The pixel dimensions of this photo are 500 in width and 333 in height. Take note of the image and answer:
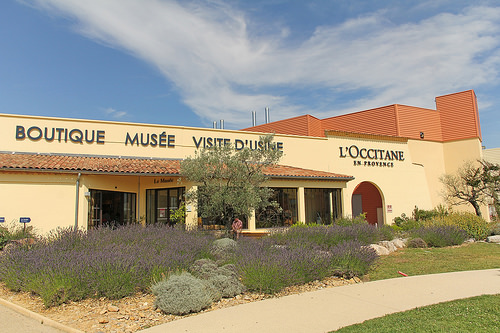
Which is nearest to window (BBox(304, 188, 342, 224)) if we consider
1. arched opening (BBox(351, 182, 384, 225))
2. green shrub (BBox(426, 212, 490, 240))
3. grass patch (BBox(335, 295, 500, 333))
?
green shrub (BBox(426, 212, 490, 240))

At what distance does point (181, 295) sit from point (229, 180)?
6133 mm

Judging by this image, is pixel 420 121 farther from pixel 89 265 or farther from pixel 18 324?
pixel 18 324

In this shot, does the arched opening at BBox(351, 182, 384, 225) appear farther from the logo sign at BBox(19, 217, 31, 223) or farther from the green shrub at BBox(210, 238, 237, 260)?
the logo sign at BBox(19, 217, 31, 223)

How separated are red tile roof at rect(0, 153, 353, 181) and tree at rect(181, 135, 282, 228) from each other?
352cm

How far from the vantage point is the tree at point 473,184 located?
23.7 meters

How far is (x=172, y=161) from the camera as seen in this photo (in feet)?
59.8

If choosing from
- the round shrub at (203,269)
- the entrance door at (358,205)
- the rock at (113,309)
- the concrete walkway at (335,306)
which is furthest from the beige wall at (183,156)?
the concrete walkway at (335,306)

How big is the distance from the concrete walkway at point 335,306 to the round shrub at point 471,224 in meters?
8.72

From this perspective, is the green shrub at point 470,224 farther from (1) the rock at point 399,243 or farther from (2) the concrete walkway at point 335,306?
(2) the concrete walkway at point 335,306

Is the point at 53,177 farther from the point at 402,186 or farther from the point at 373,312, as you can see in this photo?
the point at 402,186

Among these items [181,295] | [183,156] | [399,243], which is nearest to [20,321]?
[181,295]

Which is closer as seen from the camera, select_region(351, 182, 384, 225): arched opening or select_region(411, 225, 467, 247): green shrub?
select_region(411, 225, 467, 247): green shrub

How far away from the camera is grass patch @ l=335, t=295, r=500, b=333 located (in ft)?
17.1

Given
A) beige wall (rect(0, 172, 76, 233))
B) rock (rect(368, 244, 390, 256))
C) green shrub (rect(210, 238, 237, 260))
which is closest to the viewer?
green shrub (rect(210, 238, 237, 260))
